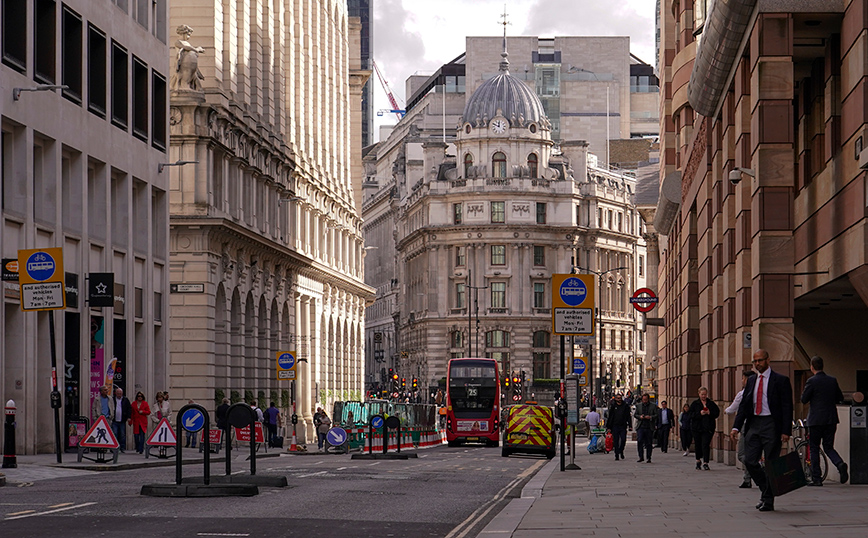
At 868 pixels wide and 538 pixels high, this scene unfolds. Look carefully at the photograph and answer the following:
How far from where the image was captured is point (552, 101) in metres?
166

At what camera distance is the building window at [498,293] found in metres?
143

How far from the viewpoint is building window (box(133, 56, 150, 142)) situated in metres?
45.5

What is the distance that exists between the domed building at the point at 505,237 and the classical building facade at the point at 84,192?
89.8 m

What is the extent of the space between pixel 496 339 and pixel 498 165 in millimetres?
16481

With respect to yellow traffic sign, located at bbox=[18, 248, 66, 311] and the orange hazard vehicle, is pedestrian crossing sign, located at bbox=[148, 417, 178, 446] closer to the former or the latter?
yellow traffic sign, located at bbox=[18, 248, 66, 311]

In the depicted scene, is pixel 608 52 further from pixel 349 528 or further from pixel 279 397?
pixel 349 528

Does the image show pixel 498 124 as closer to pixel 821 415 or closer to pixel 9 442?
pixel 9 442

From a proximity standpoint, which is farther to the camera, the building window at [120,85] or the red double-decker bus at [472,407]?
the red double-decker bus at [472,407]

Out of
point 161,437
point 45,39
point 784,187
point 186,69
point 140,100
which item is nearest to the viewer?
point 784,187

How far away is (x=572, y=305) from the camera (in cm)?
2847

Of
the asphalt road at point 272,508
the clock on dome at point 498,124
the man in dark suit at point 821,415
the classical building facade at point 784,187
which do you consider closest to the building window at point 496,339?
the clock on dome at point 498,124

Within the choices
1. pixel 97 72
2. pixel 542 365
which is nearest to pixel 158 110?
pixel 97 72

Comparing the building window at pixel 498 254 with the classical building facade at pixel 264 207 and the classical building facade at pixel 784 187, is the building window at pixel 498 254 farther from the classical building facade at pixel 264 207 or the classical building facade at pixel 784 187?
the classical building facade at pixel 784 187

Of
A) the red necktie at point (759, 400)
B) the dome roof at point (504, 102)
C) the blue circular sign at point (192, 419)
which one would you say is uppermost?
the dome roof at point (504, 102)
